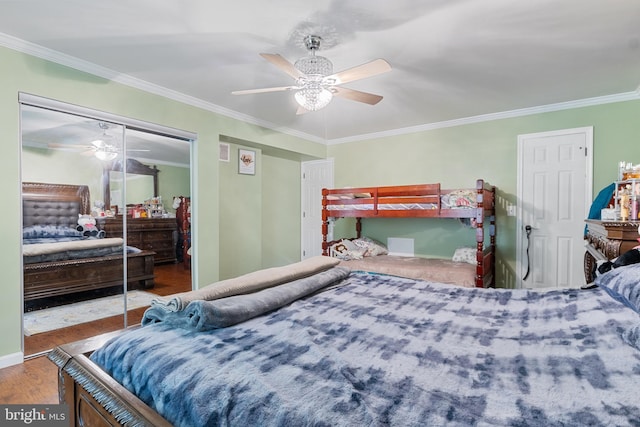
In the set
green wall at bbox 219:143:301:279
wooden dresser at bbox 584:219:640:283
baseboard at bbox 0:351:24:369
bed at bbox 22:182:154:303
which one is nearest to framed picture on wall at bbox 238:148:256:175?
green wall at bbox 219:143:301:279

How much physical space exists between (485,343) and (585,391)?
1.11 feet

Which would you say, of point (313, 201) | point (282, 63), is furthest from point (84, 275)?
point (313, 201)

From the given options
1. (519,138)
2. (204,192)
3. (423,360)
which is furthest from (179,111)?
(519,138)

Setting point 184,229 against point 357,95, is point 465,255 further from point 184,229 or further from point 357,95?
point 184,229

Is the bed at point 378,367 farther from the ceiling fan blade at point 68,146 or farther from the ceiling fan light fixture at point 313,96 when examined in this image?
the ceiling fan blade at point 68,146

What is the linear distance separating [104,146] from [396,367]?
122 inches

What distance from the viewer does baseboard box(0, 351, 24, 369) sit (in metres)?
2.25

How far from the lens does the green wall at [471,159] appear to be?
3.38 m

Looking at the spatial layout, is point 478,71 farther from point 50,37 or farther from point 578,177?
point 50,37

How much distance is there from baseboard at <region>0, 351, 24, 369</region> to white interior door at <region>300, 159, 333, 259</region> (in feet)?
12.6

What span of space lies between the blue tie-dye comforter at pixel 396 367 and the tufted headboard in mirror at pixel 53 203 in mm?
1906

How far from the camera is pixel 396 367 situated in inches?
37.5

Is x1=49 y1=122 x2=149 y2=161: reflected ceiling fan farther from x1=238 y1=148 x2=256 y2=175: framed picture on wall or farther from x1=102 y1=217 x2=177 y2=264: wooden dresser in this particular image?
x1=238 y1=148 x2=256 y2=175: framed picture on wall

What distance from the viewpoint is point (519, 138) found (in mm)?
3842
